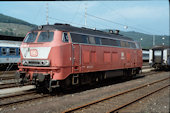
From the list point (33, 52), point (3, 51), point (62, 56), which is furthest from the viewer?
point (3, 51)

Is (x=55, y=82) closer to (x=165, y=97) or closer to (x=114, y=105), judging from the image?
(x=114, y=105)

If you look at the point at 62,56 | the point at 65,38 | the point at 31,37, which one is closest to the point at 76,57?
the point at 62,56

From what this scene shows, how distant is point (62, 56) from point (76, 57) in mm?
1053

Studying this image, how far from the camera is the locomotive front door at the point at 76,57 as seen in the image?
32.8 feet

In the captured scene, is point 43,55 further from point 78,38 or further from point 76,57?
point 78,38

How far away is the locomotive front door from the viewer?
393 inches

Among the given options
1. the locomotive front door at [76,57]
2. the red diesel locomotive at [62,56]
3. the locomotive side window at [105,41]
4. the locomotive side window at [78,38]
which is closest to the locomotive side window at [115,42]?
the locomotive side window at [105,41]

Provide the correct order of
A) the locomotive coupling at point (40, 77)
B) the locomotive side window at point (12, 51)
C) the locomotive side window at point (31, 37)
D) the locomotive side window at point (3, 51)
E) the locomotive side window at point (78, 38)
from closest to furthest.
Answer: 1. the locomotive coupling at point (40, 77)
2. the locomotive side window at point (78, 38)
3. the locomotive side window at point (31, 37)
4. the locomotive side window at point (3, 51)
5. the locomotive side window at point (12, 51)

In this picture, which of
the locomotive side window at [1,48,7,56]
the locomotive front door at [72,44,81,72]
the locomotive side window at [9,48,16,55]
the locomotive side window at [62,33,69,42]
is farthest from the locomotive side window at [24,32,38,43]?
the locomotive side window at [9,48,16,55]

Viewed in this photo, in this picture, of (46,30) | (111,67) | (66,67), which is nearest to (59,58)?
(66,67)

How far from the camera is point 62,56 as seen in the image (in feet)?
30.8

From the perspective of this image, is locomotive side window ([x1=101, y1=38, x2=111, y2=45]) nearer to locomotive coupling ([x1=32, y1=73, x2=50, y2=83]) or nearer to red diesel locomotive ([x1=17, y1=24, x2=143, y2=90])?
red diesel locomotive ([x1=17, y1=24, x2=143, y2=90])

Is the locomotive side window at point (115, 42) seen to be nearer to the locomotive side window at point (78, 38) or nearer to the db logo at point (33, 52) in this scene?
the locomotive side window at point (78, 38)

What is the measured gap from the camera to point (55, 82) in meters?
9.51
